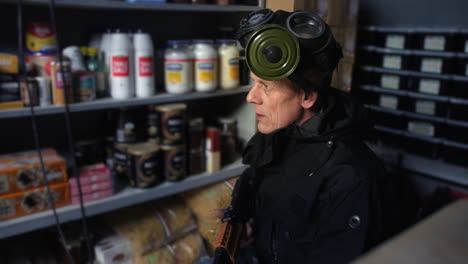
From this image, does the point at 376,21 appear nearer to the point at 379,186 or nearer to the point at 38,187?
the point at 379,186

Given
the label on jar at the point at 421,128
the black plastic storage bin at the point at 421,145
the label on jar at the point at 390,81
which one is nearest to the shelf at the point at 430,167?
the black plastic storage bin at the point at 421,145

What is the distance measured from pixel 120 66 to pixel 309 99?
0.94 meters

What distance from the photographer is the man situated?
77 centimetres

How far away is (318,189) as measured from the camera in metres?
0.85

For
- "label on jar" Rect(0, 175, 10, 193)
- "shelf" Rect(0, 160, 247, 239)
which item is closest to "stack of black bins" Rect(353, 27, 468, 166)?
"shelf" Rect(0, 160, 247, 239)

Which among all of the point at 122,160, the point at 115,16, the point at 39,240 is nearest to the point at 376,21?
the point at 115,16

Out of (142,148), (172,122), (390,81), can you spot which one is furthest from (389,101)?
(142,148)

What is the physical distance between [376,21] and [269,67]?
299 centimetres

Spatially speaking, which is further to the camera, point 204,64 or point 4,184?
point 204,64

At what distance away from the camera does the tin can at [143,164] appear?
1650mm

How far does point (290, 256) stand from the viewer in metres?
0.83

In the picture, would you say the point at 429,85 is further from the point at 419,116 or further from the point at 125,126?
the point at 125,126

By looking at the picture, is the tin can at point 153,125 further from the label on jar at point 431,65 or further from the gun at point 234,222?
the label on jar at point 431,65

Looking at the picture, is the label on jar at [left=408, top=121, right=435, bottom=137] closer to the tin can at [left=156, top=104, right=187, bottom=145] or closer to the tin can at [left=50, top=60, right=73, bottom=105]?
the tin can at [left=156, top=104, right=187, bottom=145]
